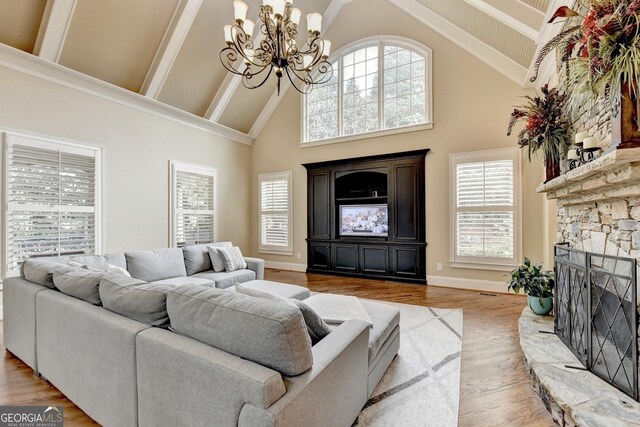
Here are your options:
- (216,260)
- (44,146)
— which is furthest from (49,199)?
(216,260)

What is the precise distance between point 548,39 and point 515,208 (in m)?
2.36

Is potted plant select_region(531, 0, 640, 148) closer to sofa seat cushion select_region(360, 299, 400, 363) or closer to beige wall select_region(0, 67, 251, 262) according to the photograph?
sofa seat cushion select_region(360, 299, 400, 363)

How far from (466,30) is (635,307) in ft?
16.0

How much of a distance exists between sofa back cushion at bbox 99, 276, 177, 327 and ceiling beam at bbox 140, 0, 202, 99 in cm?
440

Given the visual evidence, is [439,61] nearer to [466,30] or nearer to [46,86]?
[466,30]

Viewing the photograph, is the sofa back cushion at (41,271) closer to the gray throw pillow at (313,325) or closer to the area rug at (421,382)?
the gray throw pillow at (313,325)

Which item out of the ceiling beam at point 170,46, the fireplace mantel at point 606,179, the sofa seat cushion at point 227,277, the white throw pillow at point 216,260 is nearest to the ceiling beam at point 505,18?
the fireplace mantel at point 606,179

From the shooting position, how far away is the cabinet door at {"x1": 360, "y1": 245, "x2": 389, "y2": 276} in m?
5.74

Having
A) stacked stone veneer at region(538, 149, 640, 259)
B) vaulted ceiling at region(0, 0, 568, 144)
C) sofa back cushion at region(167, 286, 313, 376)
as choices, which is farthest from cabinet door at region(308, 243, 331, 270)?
sofa back cushion at region(167, 286, 313, 376)

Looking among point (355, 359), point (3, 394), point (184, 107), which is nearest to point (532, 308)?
point (355, 359)

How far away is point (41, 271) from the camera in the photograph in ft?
7.58

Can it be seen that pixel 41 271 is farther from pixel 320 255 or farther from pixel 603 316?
pixel 320 255

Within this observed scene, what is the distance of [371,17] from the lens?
598 centimetres

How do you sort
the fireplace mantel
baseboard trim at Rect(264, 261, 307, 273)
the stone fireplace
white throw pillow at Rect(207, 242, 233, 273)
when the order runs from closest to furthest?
the fireplace mantel → the stone fireplace → white throw pillow at Rect(207, 242, 233, 273) → baseboard trim at Rect(264, 261, 307, 273)
